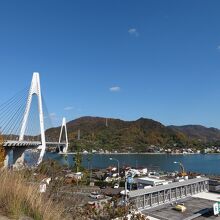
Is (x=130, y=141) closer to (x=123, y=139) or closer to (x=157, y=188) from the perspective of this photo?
(x=123, y=139)

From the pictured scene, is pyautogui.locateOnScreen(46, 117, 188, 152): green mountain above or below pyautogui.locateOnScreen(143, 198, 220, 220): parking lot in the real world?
above

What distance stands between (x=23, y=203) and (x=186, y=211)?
21363mm

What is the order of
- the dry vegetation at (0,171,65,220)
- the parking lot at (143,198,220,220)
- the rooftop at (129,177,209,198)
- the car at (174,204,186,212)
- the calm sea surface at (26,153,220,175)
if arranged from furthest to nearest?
the calm sea surface at (26,153,220,175), the car at (174,204,186,212), the rooftop at (129,177,209,198), the parking lot at (143,198,220,220), the dry vegetation at (0,171,65,220)

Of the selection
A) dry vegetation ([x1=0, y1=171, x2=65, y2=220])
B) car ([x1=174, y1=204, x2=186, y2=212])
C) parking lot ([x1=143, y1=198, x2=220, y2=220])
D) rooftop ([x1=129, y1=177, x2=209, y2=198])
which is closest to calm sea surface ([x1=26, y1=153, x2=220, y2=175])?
rooftop ([x1=129, y1=177, x2=209, y2=198])

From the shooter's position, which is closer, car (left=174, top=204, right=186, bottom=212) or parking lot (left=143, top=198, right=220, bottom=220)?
parking lot (left=143, top=198, right=220, bottom=220)

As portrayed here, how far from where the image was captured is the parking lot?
71.5 ft

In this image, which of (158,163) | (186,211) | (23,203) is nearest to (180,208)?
(186,211)

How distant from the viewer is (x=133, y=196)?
22297mm

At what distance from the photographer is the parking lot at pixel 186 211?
21.8 metres

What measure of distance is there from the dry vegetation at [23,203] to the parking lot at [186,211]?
725 inches

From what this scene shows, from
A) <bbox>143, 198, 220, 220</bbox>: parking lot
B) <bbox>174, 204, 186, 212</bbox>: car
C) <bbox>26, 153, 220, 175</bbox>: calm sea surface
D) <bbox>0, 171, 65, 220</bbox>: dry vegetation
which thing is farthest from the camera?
<bbox>26, 153, 220, 175</bbox>: calm sea surface

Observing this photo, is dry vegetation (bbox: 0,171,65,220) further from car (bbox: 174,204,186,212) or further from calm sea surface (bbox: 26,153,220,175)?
calm sea surface (bbox: 26,153,220,175)

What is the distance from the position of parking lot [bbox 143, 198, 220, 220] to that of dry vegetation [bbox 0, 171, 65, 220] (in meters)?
18.4

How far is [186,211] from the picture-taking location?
23359 mm
